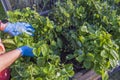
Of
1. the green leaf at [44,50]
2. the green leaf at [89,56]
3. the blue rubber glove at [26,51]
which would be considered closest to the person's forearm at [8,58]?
the blue rubber glove at [26,51]

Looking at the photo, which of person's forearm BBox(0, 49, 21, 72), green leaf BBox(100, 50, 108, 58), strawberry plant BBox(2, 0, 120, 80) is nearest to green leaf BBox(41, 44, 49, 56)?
strawberry plant BBox(2, 0, 120, 80)

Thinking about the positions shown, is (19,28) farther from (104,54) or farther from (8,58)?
(104,54)

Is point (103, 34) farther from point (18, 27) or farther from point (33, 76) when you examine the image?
point (18, 27)

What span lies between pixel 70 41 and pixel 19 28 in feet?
1.08

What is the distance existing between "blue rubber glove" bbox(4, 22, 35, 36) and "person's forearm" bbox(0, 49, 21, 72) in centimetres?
21

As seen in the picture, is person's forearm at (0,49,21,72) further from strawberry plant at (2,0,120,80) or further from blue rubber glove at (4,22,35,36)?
blue rubber glove at (4,22,35,36)

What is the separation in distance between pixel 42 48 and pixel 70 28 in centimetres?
32

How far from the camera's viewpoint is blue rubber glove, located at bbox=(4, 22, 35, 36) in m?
1.59

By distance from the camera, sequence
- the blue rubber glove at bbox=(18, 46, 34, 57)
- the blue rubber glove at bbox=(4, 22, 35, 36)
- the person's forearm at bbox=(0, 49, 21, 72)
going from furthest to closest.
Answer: the blue rubber glove at bbox=(4, 22, 35, 36) → the blue rubber glove at bbox=(18, 46, 34, 57) → the person's forearm at bbox=(0, 49, 21, 72)

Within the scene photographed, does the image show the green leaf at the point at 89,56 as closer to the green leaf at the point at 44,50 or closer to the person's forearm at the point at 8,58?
the green leaf at the point at 44,50

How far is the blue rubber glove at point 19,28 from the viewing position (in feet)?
5.22

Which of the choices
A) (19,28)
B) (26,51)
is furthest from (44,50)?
(19,28)

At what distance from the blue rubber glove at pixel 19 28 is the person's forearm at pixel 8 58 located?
21 cm

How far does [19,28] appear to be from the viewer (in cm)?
163
